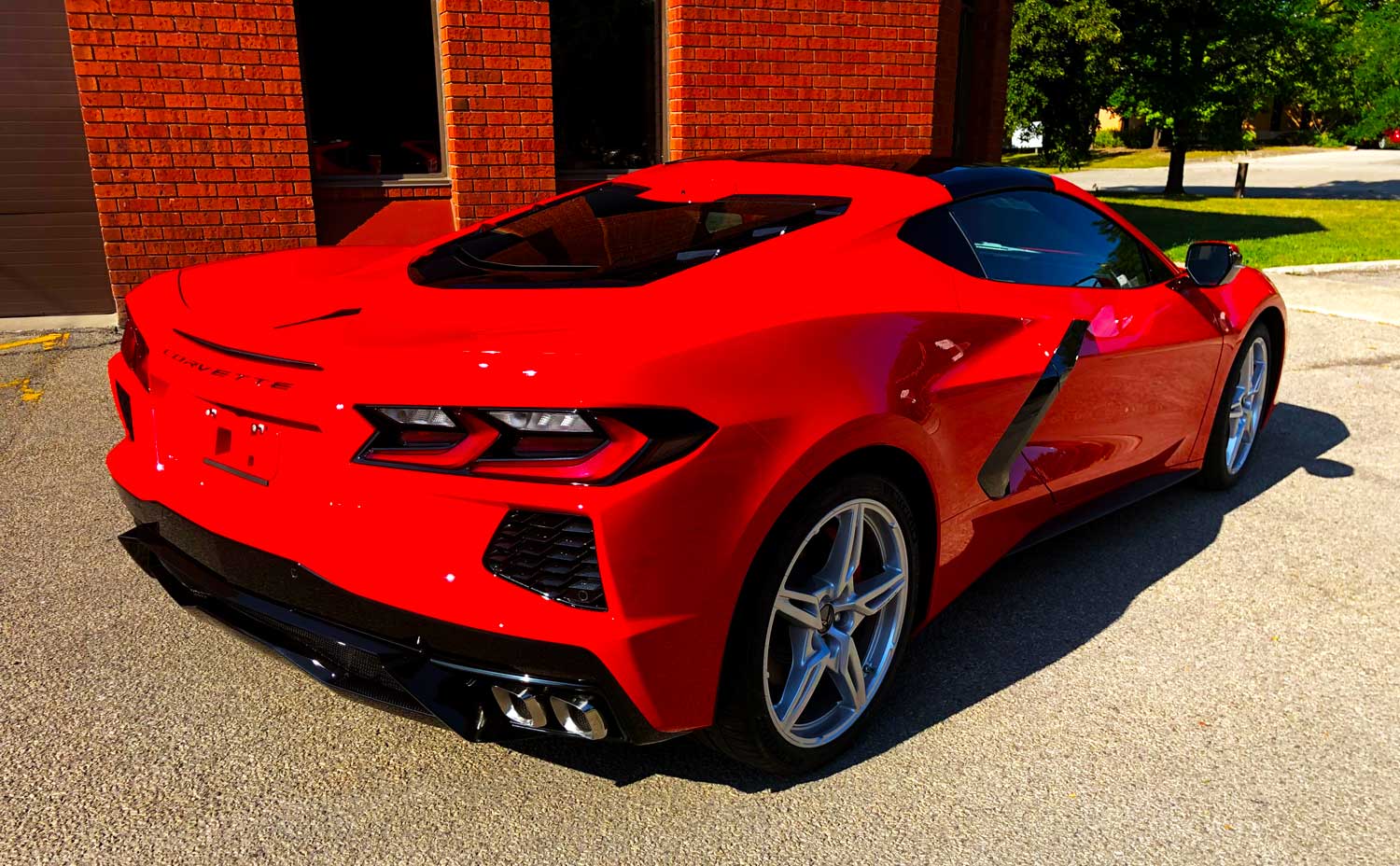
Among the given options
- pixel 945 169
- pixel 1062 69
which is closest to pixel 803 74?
pixel 945 169

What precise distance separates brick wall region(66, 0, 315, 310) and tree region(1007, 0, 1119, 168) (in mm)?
18035

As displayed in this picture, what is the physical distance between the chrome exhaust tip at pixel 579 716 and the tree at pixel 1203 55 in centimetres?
2413

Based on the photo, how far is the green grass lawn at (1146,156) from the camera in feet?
131

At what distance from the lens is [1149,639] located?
3475 millimetres

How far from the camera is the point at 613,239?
9.95 ft

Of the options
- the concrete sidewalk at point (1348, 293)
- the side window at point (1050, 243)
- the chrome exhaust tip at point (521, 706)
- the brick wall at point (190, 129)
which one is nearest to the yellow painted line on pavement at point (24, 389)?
the brick wall at point (190, 129)

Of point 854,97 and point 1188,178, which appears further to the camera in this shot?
point 1188,178

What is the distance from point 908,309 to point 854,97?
7375mm

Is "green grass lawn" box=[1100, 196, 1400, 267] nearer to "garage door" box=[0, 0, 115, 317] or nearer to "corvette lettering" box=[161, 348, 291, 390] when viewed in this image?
"garage door" box=[0, 0, 115, 317]

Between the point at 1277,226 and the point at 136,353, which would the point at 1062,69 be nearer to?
the point at 1277,226

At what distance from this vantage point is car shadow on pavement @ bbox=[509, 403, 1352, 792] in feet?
9.09

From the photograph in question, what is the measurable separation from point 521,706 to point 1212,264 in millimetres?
3271

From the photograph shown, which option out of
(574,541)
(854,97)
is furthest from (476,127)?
(574,541)

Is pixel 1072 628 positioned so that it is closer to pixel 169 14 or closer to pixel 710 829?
pixel 710 829
